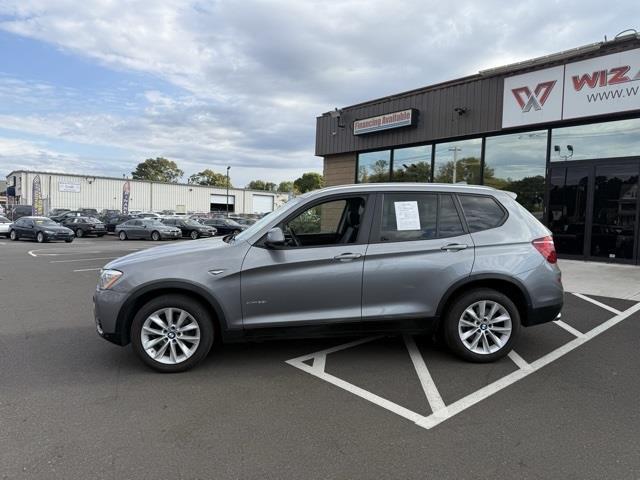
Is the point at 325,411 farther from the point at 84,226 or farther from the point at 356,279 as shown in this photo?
the point at 84,226

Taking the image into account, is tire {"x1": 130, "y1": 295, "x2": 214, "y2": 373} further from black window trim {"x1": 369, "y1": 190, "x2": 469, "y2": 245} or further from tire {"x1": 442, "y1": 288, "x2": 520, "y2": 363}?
tire {"x1": 442, "y1": 288, "x2": 520, "y2": 363}

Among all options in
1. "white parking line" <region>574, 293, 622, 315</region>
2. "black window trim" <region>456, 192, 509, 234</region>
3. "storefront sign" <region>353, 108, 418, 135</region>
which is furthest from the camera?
"storefront sign" <region>353, 108, 418, 135</region>

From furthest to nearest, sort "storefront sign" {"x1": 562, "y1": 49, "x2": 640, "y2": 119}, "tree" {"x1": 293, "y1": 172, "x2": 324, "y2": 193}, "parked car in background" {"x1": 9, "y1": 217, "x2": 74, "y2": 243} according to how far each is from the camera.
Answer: "tree" {"x1": 293, "y1": 172, "x2": 324, "y2": 193}
"parked car in background" {"x1": 9, "y1": 217, "x2": 74, "y2": 243}
"storefront sign" {"x1": 562, "y1": 49, "x2": 640, "y2": 119}

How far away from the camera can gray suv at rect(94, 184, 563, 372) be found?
4.31 m

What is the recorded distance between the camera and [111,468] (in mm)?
2844

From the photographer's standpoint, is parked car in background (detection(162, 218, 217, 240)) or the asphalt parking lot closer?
the asphalt parking lot

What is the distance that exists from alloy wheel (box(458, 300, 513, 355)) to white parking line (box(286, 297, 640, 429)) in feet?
1.11

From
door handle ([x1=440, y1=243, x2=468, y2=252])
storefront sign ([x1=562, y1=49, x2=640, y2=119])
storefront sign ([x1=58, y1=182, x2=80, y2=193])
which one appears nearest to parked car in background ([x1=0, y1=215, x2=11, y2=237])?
storefront sign ([x1=562, y1=49, x2=640, y2=119])

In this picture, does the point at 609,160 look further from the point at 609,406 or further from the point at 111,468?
the point at 111,468

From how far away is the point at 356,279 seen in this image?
443 centimetres

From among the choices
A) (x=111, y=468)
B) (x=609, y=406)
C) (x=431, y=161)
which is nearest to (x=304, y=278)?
(x=111, y=468)

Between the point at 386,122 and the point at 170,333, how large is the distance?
12654 millimetres

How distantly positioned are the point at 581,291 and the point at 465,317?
4.89 m

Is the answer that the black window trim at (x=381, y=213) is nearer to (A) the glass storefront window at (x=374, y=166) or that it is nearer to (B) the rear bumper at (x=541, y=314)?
(B) the rear bumper at (x=541, y=314)
